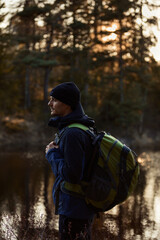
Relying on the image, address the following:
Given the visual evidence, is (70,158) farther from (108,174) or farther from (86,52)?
(86,52)

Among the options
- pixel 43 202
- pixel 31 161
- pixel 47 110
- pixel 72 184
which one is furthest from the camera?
pixel 47 110

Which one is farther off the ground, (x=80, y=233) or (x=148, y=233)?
(x=80, y=233)

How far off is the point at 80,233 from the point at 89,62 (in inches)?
958

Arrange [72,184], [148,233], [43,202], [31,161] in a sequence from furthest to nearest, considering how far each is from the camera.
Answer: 1. [31,161]
2. [43,202]
3. [148,233]
4. [72,184]

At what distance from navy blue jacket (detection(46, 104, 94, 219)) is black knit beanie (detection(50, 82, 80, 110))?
0.07 meters

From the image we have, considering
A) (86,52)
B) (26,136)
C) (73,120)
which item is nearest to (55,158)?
(73,120)

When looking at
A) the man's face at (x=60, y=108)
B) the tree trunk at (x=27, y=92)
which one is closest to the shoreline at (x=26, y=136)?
the tree trunk at (x=27, y=92)

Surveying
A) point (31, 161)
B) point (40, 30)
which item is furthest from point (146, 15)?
point (31, 161)

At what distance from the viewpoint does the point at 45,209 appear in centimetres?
936

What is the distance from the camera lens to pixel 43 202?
10203mm

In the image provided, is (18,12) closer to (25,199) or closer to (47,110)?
(47,110)

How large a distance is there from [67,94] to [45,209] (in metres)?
6.81

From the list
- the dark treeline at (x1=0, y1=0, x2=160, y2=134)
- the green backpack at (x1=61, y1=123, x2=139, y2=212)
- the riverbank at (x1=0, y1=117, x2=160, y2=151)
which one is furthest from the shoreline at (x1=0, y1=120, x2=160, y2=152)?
the green backpack at (x1=61, y1=123, x2=139, y2=212)

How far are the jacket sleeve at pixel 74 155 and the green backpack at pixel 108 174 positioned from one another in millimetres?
75
